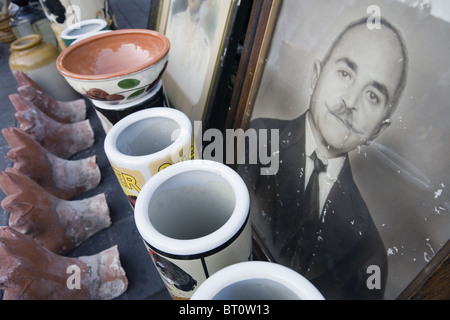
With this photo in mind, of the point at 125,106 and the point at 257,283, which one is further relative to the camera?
the point at 125,106

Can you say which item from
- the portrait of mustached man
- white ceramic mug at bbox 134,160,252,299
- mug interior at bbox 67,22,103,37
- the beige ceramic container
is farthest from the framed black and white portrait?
mug interior at bbox 67,22,103,37

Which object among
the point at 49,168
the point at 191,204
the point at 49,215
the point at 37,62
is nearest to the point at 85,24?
the point at 37,62

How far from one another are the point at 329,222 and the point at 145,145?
0.48 meters

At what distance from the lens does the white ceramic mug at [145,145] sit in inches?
24.1

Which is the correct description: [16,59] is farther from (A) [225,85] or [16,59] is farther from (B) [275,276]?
(B) [275,276]

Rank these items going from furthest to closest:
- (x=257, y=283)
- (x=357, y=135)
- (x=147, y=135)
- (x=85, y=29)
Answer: (x=85, y=29) → (x=147, y=135) → (x=357, y=135) → (x=257, y=283)

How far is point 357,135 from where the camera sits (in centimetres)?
51

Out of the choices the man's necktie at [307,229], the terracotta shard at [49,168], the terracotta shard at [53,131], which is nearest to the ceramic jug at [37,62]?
the terracotta shard at [53,131]

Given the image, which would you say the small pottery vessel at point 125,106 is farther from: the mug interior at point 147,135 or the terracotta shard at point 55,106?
the terracotta shard at point 55,106

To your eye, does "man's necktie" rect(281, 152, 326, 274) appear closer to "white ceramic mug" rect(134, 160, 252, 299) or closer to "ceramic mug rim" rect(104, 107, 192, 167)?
"white ceramic mug" rect(134, 160, 252, 299)

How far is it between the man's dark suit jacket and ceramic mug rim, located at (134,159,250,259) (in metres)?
0.20

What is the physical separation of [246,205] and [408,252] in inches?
10.2

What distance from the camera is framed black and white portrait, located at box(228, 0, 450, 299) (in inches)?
16.2

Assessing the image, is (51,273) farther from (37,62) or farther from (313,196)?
(37,62)
